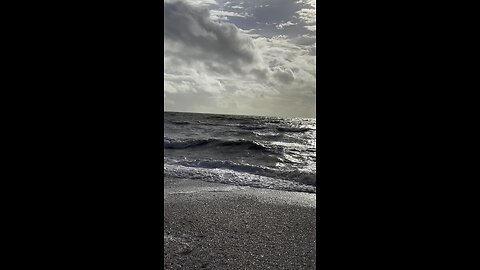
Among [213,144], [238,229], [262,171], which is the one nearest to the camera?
[238,229]

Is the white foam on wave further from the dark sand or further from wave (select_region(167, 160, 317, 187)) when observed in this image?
the dark sand

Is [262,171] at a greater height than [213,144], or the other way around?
[213,144]

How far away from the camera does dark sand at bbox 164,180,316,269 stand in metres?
2.41

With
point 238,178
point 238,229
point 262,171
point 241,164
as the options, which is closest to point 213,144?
point 241,164

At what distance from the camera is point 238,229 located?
127 inches

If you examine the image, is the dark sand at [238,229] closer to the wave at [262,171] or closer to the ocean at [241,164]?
the ocean at [241,164]

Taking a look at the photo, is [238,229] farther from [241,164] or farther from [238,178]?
[241,164]

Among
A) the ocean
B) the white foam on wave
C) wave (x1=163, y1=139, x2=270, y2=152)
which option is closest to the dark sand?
the white foam on wave

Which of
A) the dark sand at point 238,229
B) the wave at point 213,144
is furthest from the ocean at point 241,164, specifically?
the dark sand at point 238,229

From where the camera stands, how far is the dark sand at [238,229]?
241cm

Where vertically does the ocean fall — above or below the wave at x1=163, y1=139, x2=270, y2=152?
below
